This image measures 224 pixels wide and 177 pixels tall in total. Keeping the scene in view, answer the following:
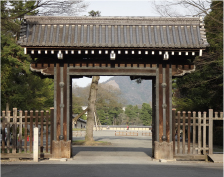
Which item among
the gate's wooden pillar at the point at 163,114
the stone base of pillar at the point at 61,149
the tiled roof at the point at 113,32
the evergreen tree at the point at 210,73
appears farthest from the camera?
the evergreen tree at the point at 210,73

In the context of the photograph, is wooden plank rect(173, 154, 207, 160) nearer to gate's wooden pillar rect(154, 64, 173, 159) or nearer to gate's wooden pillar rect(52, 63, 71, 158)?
gate's wooden pillar rect(154, 64, 173, 159)

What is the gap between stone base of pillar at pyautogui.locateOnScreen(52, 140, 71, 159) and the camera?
16.7 meters

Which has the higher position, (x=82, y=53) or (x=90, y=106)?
(x=82, y=53)

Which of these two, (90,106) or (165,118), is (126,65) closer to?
(165,118)

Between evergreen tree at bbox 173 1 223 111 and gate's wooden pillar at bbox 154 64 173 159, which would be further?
evergreen tree at bbox 173 1 223 111

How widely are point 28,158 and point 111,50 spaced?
6.44 meters

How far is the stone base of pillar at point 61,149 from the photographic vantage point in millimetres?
16719

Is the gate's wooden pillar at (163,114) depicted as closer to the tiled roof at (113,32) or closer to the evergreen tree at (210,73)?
the tiled roof at (113,32)

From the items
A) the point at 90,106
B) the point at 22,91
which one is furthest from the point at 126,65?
the point at 22,91

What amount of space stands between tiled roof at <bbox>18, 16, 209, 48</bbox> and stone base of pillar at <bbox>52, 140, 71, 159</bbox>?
15.1 feet

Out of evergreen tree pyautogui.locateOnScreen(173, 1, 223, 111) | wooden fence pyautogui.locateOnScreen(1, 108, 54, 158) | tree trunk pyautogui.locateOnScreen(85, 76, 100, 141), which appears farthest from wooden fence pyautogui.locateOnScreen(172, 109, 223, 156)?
tree trunk pyautogui.locateOnScreen(85, 76, 100, 141)

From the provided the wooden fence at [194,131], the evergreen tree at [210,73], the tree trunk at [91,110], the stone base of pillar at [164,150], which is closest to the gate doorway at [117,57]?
the stone base of pillar at [164,150]

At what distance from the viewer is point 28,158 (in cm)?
1686

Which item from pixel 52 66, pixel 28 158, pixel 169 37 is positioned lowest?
pixel 28 158
